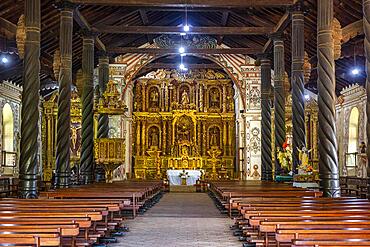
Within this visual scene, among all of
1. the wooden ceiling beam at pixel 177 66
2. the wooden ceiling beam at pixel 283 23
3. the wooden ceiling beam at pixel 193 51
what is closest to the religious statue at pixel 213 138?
the wooden ceiling beam at pixel 177 66

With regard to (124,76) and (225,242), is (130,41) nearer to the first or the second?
(124,76)

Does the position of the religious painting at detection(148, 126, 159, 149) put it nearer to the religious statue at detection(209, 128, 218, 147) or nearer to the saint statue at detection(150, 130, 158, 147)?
the saint statue at detection(150, 130, 158, 147)

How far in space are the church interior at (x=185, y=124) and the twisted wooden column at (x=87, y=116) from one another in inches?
1.9

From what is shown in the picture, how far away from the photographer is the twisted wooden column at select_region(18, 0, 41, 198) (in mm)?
14148

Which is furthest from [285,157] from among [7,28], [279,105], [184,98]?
[184,98]

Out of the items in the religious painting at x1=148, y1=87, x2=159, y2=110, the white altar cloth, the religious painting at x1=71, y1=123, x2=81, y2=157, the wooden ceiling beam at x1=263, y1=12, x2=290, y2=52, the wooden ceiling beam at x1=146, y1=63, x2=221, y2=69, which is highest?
the wooden ceiling beam at x1=146, y1=63, x2=221, y2=69

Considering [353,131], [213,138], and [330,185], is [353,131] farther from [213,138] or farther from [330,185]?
[330,185]

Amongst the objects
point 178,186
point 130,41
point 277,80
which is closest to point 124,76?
point 130,41

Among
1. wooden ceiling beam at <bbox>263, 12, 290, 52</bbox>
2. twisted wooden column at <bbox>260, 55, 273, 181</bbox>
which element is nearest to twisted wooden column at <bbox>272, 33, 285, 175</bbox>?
wooden ceiling beam at <bbox>263, 12, 290, 52</bbox>

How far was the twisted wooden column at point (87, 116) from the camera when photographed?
67.8 feet

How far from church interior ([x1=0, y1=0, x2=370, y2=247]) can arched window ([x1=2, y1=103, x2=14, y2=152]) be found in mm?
82

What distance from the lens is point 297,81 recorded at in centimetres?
1789

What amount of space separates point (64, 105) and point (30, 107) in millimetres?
2858

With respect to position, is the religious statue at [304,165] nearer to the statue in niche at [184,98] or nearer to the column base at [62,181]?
the column base at [62,181]
